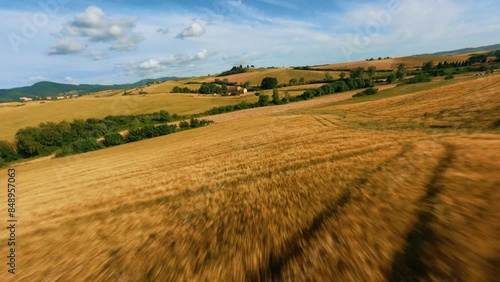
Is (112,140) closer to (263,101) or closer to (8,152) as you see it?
(8,152)

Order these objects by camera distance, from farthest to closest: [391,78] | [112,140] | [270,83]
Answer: [270,83] → [391,78] → [112,140]

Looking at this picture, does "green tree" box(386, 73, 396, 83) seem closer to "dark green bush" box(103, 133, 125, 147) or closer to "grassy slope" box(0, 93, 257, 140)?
"grassy slope" box(0, 93, 257, 140)

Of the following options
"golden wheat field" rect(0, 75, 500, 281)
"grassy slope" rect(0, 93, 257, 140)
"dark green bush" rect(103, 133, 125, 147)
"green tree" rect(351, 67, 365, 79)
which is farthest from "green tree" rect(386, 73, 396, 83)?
"golden wheat field" rect(0, 75, 500, 281)

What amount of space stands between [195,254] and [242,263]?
1.41 metres

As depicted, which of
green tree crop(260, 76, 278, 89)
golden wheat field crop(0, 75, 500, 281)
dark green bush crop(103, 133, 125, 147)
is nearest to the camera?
golden wheat field crop(0, 75, 500, 281)

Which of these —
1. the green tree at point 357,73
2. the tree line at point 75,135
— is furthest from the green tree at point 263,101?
the green tree at point 357,73

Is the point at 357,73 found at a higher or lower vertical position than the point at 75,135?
higher

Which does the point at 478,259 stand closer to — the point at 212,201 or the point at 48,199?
the point at 212,201

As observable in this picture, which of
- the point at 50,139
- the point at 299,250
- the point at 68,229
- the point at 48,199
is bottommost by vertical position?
the point at 50,139

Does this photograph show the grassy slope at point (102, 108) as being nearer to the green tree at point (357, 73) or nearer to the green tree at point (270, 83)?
the green tree at point (270, 83)

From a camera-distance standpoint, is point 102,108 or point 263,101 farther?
point 102,108

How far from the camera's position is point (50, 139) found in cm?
7119

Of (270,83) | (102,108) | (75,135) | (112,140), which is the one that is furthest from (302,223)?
(270,83)

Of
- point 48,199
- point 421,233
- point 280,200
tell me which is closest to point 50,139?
point 48,199
